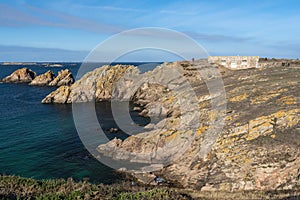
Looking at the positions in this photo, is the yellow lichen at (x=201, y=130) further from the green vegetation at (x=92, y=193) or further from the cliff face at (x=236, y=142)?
the green vegetation at (x=92, y=193)

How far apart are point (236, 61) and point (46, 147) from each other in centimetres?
4566

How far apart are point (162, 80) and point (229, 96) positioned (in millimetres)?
53647

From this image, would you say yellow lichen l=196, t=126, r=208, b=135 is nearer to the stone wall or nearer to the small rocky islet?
the small rocky islet

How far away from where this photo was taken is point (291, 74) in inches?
1385

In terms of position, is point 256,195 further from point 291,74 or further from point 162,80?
point 162,80

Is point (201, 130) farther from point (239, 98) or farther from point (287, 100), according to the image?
point (287, 100)

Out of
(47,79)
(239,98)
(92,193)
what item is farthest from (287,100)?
(47,79)

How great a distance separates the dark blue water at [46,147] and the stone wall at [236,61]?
81.6 feet

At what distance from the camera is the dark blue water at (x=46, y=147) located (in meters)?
30.5

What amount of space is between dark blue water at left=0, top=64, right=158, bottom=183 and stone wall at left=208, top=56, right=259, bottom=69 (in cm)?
2488

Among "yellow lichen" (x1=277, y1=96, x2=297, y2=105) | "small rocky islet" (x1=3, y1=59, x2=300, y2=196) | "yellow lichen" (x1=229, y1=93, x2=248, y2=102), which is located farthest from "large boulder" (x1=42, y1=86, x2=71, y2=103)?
"yellow lichen" (x1=277, y1=96, x2=297, y2=105)

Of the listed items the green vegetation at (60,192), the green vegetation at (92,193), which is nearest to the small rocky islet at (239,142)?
the green vegetation at (92,193)

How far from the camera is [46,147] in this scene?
1555 inches

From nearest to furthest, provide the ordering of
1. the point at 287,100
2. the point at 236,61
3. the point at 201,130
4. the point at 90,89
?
the point at 287,100 → the point at 201,130 → the point at 236,61 → the point at 90,89
